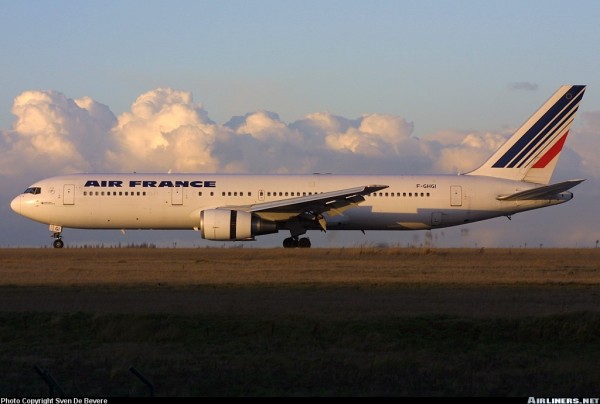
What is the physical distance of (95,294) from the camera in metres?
21.1

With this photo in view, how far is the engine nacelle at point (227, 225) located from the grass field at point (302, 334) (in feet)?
36.9

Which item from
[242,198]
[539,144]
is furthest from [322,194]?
[539,144]

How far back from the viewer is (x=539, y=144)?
140ft

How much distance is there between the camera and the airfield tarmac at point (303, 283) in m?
18.7

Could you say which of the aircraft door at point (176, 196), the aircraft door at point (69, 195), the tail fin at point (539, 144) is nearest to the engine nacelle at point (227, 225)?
the aircraft door at point (176, 196)

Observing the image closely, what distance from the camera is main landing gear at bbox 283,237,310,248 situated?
41.4 metres

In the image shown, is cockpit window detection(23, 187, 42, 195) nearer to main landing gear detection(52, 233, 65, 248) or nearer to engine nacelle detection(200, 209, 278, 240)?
main landing gear detection(52, 233, 65, 248)

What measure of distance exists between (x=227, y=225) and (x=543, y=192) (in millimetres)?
13341

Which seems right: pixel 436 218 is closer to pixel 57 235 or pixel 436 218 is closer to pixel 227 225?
Result: pixel 227 225

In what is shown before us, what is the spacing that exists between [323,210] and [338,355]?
85.5ft

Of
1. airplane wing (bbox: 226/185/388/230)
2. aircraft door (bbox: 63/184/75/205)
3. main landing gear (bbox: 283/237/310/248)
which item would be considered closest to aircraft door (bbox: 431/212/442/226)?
airplane wing (bbox: 226/185/388/230)

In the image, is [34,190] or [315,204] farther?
[34,190]

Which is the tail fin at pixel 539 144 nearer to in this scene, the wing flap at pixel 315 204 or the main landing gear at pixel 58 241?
the wing flap at pixel 315 204

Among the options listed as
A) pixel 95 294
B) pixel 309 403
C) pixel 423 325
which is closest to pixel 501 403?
pixel 309 403
